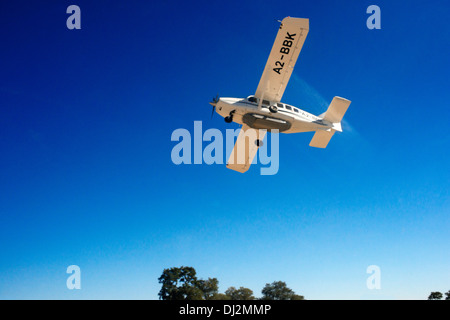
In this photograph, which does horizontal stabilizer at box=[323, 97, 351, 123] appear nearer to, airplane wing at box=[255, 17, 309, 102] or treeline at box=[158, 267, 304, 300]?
airplane wing at box=[255, 17, 309, 102]

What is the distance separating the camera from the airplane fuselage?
803 inches

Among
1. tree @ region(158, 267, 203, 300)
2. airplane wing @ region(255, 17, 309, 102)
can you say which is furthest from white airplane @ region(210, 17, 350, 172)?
tree @ region(158, 267, 203, 300)

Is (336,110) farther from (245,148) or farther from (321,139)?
(245,148)

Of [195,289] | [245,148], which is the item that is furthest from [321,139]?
[195,289]

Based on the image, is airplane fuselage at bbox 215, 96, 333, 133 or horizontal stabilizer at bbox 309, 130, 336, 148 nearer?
airplane fuselage at bbox 215, 96, 333, 133

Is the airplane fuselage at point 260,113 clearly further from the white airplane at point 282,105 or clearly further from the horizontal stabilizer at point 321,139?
the horizontal stabilizer at point 321,139

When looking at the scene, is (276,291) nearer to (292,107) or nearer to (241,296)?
(241,296)

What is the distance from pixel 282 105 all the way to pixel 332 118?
15.5 ft

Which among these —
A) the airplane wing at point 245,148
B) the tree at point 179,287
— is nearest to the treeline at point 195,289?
the tree at point 179,287

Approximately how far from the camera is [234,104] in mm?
20344

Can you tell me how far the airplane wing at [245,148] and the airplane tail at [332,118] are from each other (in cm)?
429

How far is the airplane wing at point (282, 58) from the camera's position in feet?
60.2
